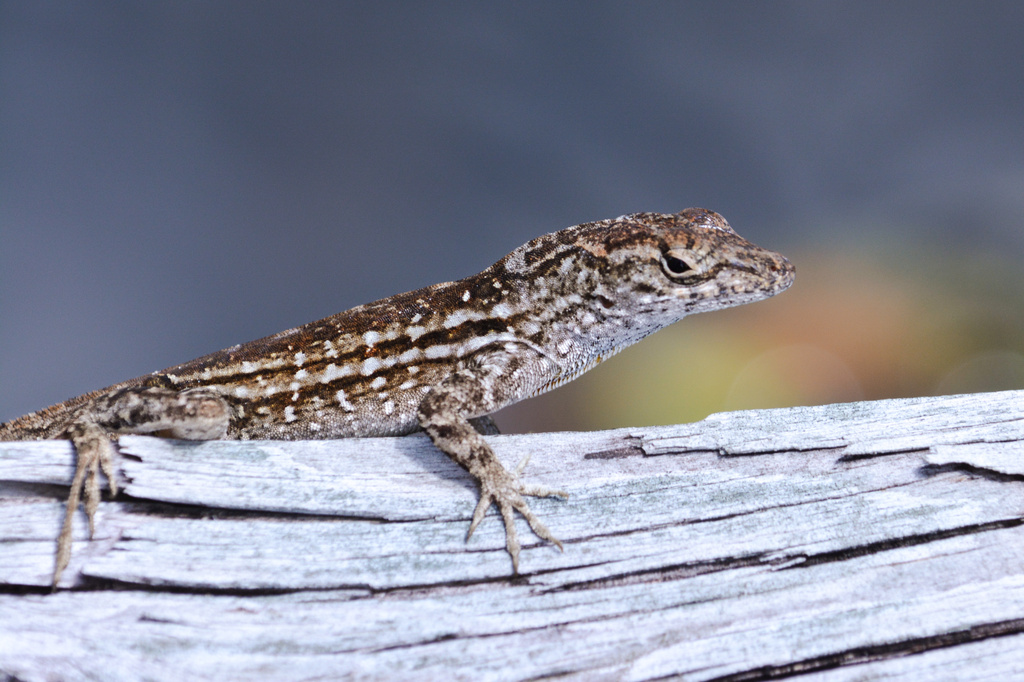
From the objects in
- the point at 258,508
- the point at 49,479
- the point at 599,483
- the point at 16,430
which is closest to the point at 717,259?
the point at 599,483

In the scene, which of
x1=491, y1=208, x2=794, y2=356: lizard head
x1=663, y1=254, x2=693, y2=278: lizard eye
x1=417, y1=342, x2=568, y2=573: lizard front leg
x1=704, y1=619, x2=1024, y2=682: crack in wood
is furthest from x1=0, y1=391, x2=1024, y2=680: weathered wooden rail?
x1=663, y1=254, x2=693, y2=278: lizard eye

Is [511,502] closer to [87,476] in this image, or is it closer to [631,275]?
[631,275]

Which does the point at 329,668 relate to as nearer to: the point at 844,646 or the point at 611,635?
the point at 611,635

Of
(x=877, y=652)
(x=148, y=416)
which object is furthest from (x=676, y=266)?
(x=148, y=416)

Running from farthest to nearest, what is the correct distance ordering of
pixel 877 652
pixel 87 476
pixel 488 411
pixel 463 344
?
pixel 463 344 < pixel 488 411 < pixel 87 476 < pixel 877 652

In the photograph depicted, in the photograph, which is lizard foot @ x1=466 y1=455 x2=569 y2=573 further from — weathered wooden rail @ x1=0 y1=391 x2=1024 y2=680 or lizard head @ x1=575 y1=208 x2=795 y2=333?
lizard head @ x1=575 y1=208 x2=795 y2=333

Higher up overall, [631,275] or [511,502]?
[631,275]

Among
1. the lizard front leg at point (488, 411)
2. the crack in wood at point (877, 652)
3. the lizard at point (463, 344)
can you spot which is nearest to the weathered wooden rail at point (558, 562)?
the crack in wood at point (877, 652)
